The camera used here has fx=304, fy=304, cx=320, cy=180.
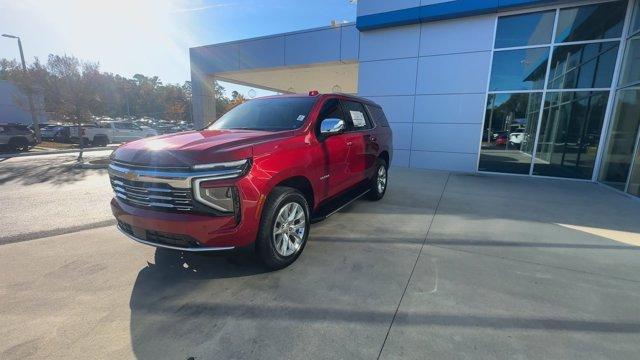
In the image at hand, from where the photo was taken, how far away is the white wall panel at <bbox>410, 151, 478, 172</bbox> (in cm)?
1034

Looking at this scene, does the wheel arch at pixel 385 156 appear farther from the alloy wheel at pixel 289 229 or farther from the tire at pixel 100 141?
the tire at pixel 100 141

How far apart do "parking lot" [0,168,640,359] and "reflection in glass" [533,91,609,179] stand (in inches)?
207

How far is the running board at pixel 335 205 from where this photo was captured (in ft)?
13.2

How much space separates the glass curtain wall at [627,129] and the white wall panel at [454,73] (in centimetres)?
331

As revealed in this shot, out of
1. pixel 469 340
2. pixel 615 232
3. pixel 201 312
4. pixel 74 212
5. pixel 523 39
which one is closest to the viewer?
pixel 469 340

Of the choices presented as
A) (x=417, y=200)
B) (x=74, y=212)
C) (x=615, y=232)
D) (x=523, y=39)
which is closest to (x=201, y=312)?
(x=74, y=212)

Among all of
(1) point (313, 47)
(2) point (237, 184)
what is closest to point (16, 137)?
(1) point (313, 47)

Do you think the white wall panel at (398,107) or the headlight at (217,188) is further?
the white wall panel at (398,107)

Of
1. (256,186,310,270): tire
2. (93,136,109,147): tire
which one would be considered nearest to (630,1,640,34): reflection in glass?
(256,186,310,270): tire

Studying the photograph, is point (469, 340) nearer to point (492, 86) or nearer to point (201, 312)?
point (201, 312)

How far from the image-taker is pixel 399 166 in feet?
37.9

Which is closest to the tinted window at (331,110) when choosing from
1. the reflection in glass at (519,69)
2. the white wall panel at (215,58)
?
the reflection in glass at (519,69)

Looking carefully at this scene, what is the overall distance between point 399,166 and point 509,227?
6785mm

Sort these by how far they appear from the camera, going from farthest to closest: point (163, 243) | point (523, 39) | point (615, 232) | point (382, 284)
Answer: point (523, 39)
point (615, 232)
point (382, 284)
point (163, 243)
